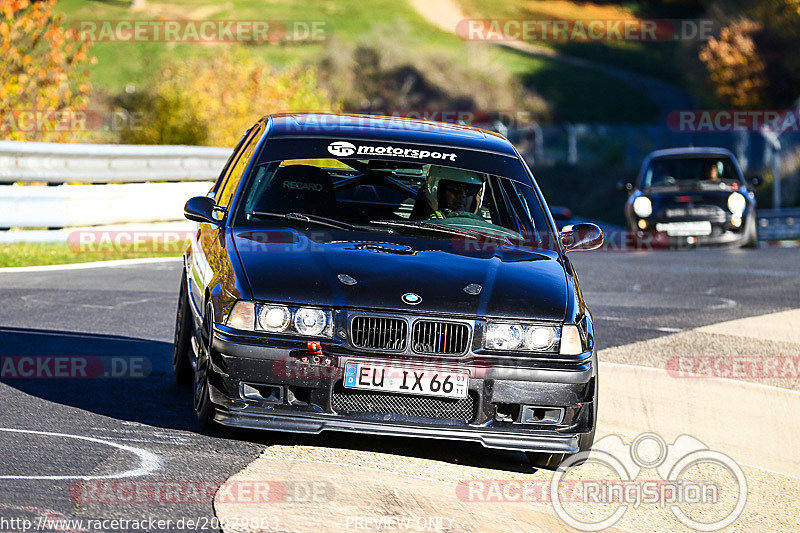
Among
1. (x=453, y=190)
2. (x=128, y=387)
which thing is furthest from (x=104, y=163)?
(x=453, y=190)

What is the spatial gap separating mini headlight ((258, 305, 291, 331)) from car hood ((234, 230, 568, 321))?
5cm

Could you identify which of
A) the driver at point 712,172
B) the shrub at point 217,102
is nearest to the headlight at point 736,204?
the driver at point 712,172

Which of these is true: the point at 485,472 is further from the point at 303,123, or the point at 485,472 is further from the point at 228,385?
the point at 303,123

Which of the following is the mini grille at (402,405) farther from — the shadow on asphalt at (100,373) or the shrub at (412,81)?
the shrub at (412,81)

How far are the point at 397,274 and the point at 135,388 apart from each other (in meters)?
2.14

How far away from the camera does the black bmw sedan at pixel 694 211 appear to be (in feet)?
66.7

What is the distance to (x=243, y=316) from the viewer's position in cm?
614

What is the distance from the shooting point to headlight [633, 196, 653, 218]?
67.5 feet

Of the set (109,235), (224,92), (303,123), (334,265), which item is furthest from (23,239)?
(224,92)

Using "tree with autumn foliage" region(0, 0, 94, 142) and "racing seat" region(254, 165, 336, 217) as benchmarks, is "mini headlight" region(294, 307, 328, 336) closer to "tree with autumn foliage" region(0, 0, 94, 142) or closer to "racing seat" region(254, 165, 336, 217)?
"racing seat" region(254, 165, 336, 217)

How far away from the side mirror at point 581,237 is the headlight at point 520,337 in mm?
1356

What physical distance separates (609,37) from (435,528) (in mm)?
89767

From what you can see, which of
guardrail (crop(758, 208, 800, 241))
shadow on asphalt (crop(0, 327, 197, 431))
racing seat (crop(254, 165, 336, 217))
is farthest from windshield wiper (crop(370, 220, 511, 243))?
guardrail (crop(758, 208, 800, 241))

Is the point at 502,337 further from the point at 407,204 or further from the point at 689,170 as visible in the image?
the point at 689,170
